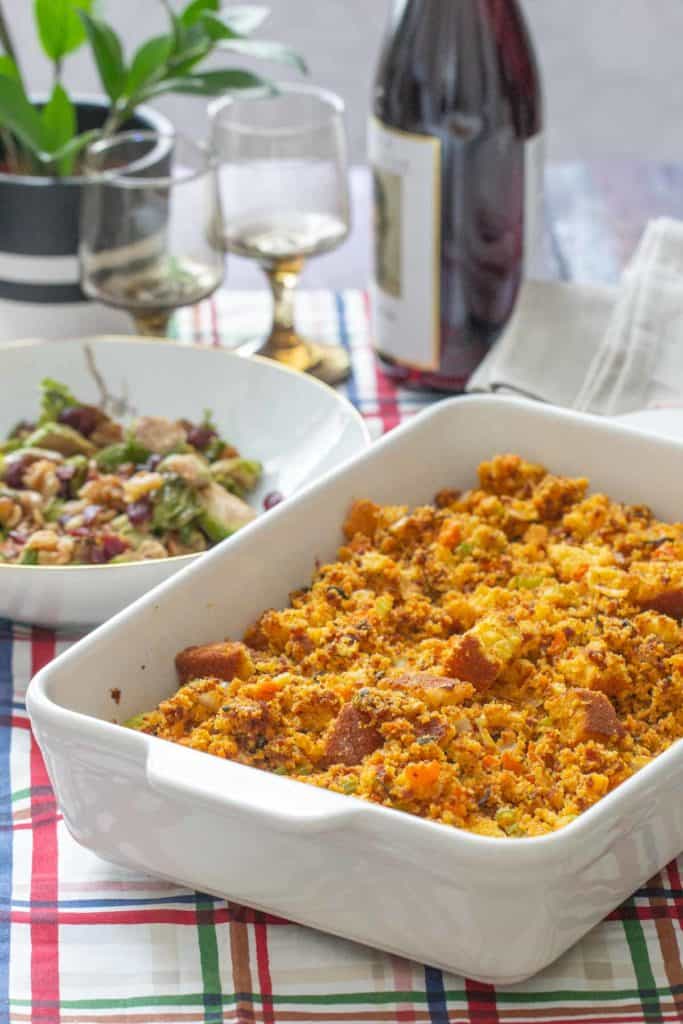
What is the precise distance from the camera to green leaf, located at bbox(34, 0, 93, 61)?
1.88 meters

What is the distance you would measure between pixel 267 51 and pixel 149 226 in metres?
0.26

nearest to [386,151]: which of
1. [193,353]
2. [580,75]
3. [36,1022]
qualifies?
[193,353]

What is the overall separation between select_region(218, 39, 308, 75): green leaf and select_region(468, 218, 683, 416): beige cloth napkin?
1.26 ft

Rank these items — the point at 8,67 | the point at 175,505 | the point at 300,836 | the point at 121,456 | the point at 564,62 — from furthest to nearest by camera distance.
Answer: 1. the point at 564,62
2. the point at 8,67
3. the point at 121,456
4. the point at 175,505
5. the point at 300,836

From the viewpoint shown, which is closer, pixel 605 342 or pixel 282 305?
pixel 605 342

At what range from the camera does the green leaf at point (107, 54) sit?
72.8 inches

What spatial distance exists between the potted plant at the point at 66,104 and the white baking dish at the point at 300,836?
787 mm

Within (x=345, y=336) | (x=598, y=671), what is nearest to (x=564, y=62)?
(x=345, y=336)

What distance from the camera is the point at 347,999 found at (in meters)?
1.02

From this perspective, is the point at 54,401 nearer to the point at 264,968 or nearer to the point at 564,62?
the point at 264,968

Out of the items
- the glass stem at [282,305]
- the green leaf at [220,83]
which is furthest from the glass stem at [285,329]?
the green leaf at [220,83]

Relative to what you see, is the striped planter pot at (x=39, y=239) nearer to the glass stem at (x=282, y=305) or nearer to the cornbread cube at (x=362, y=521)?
the glass stem at (x=282, y=305)

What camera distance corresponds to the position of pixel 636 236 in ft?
7.32

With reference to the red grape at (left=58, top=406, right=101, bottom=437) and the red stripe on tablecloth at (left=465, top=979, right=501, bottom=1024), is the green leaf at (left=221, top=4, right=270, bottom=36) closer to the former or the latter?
the red grape at (left=58, top=406, right=101, bottom=437)
